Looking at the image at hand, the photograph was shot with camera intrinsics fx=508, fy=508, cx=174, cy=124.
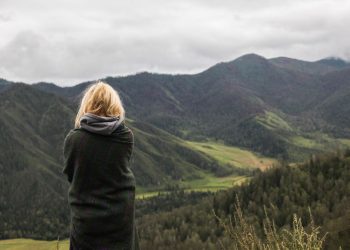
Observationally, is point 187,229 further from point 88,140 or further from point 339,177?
point 88,140

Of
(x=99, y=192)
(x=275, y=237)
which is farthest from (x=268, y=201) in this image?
(x=99, y=192)

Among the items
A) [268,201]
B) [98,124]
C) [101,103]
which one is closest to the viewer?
[98,124]

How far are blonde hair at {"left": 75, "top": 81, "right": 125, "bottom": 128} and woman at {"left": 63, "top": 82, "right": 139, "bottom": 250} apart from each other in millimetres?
10

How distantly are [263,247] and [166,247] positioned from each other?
475ft

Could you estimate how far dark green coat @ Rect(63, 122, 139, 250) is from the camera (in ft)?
24.2

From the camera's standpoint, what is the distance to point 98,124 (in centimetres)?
738

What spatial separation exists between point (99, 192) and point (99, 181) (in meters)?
0.16

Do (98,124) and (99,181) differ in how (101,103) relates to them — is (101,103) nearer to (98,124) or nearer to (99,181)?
(98,124)

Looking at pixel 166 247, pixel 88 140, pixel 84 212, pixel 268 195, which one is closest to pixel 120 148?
pixel 88 140

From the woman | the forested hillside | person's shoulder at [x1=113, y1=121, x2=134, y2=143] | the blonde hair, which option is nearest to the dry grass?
the woman

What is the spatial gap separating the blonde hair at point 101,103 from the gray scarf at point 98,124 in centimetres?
14

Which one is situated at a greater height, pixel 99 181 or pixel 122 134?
pixel 122 134

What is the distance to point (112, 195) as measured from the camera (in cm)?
746

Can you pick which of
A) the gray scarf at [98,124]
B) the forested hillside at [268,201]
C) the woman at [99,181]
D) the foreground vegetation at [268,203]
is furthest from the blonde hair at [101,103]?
the forested hillside at [268,201]
